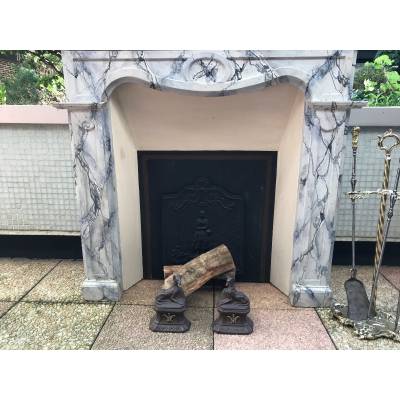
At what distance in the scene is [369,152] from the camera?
3.82 m

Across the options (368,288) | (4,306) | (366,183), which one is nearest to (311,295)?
(368,288)

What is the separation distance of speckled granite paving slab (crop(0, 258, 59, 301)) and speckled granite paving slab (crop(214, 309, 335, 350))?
86.8 inches

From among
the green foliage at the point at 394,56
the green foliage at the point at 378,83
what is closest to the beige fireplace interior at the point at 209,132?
the green foliage at the point at 378,83

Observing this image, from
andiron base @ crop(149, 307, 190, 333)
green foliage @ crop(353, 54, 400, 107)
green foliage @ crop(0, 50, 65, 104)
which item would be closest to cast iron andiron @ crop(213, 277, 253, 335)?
andiron base @ crop(149, 307, 190, 333)

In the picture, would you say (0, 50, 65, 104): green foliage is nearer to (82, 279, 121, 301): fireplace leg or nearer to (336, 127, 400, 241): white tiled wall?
(82, 279, 121, 301): fireplace leg

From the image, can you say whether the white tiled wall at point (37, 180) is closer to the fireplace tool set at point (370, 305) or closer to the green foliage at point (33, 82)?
the green foliage at point (33, 82)

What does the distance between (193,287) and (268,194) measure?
125cm

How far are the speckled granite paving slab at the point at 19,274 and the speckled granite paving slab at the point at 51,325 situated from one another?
0.93 feet

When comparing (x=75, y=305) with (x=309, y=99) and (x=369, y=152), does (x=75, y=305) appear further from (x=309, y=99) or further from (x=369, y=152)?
(x=369, y=152)

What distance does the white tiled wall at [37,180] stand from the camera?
13.0 feet

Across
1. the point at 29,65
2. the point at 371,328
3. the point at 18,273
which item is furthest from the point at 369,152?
the point at 29,65

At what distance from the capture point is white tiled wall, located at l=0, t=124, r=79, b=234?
13.0 ft

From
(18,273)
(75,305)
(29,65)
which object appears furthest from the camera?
(29,65)

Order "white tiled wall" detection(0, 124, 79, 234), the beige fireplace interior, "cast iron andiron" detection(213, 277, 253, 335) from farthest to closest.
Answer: "white tiled wall" detection(0, 124, 79, 234) < the beige fireplace interior < "cast iron andiron" detection(213, 277, 253, 335)
